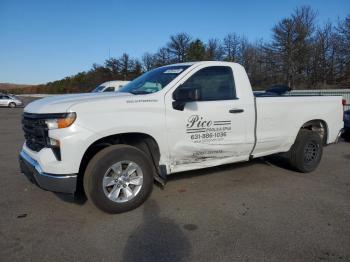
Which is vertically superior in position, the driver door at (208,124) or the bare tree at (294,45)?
the bare tree at (294,45)

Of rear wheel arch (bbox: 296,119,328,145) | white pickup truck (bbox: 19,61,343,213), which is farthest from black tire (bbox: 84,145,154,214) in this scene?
rear wheel arch (bbox: 296,119,328,145)

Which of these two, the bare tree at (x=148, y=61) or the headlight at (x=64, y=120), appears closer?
the headlight at (x=64, y=120)

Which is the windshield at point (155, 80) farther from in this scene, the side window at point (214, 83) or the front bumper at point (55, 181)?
the front bumper at point (55, 181)

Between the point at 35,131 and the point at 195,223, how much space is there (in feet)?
7.21


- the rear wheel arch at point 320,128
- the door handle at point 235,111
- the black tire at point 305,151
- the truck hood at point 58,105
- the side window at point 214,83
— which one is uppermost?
the side window at point 214,83

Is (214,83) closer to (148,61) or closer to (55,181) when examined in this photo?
(55,181)

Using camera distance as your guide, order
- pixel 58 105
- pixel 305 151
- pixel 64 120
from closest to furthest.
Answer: pixel 64 120 → pixel 58 105 → pixel 305 151

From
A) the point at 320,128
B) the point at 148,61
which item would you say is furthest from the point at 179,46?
the point at 320,128

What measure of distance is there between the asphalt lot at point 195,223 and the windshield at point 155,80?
1559mm

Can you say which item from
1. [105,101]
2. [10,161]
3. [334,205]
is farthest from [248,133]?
[10,161]

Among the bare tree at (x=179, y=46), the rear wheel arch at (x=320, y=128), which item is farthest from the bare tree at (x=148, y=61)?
the rear wheel arch at (x=320, y=128)

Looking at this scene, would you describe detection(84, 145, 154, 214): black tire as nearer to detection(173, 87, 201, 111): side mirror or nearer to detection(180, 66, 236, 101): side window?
detection(173, 87, 201, 111): side mirror

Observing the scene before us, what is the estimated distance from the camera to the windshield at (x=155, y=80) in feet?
15.3

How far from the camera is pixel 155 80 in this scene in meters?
4.90
